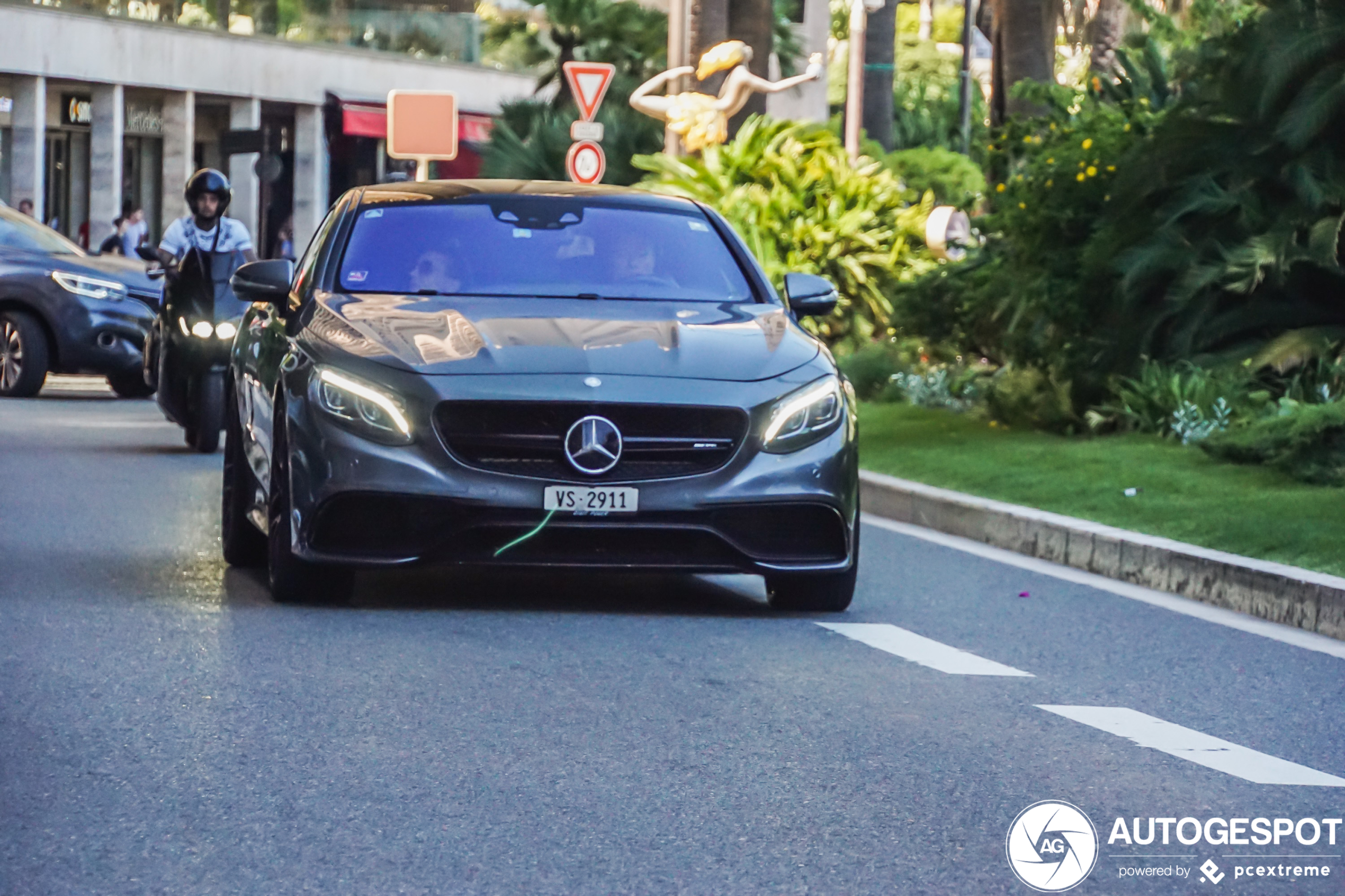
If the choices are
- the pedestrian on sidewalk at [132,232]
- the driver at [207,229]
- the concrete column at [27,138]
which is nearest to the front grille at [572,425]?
the driver at [207,229]

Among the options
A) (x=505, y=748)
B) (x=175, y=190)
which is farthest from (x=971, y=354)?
(x=175, y=190)

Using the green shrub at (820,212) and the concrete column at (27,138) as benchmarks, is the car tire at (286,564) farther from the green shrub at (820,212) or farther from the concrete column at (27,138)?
the concrete column at (27,138)

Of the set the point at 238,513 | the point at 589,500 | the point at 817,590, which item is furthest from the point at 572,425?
the point at 238,513

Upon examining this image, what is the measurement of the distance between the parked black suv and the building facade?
18545 mm

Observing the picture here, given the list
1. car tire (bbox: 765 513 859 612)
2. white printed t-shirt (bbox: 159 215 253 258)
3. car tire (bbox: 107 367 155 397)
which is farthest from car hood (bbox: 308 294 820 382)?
car tire (bbox: 107 367 155 397)

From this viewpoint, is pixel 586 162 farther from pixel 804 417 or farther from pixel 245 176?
pixel 245 176

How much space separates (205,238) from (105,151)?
29.9 m

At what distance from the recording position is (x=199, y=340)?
52.9ft

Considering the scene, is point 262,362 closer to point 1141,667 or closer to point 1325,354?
point 1141,667

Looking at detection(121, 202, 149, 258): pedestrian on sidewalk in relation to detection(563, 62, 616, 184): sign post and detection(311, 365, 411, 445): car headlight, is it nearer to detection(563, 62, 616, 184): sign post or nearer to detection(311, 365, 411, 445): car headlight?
detection(563, 62, 616, 184): sign post

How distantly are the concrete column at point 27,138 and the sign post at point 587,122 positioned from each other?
18.7 metres

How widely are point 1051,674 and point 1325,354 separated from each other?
7439mm

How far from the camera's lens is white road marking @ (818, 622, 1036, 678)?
318 inches

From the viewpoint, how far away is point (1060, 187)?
55.4 ft
